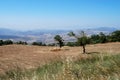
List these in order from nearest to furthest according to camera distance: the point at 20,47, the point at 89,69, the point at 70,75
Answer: the point at 70,75 < the point at 89,69 < the point at 20,47

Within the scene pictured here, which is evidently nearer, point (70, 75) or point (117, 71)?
point (70, 75)

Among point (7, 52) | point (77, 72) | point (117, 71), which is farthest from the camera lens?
point (7, 52)

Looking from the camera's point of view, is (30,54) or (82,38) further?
(82,38)

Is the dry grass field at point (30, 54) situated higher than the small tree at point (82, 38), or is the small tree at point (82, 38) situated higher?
the small tree at point (82, 38)

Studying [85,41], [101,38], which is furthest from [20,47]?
[101,38]

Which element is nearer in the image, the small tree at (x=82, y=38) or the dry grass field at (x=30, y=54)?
the dry grass field at (x=30, y=54)

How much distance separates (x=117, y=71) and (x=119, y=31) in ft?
106

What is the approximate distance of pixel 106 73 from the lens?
7.20m

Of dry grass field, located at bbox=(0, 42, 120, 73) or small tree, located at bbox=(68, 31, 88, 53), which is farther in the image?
small tree, located at bbox=(68, 31, 88, 53)

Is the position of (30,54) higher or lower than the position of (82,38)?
lower

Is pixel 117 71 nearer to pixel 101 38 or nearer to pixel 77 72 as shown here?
pixel 77 72

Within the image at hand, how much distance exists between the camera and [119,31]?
38.9 m

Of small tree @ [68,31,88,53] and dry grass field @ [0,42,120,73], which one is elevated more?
small tree @ [68,31,88,53]

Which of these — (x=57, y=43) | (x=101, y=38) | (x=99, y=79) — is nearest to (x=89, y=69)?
(x=99, y=79)
